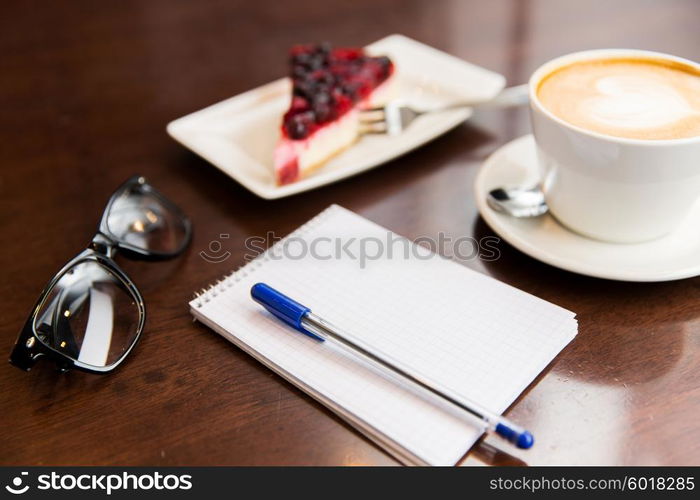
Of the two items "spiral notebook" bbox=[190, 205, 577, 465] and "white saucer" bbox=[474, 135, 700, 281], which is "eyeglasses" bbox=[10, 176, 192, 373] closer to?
"spiral notebook" bbox=[190, 205, 577, 465]

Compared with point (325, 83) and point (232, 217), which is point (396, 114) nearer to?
point (325, 83)

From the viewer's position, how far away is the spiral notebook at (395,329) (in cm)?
59

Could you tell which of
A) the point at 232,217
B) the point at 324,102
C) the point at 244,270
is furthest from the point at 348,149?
the point at 244,270

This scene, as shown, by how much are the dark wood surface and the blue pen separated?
0.08 ft

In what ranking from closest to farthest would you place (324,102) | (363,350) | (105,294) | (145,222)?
(363,350) < (105,294) < (145,222) < (324,102)

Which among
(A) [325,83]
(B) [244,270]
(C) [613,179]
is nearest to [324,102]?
(A) [325,83]

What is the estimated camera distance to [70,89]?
122 cm

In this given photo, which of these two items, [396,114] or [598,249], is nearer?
[598,249]

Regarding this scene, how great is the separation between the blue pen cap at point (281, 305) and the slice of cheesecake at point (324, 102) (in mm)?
271

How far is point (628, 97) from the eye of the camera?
74cm

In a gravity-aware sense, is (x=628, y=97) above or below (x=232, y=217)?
above

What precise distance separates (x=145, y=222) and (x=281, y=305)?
0.26 m

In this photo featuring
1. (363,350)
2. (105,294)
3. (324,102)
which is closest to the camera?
(363,350)

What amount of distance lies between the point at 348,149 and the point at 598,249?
1.32ft
